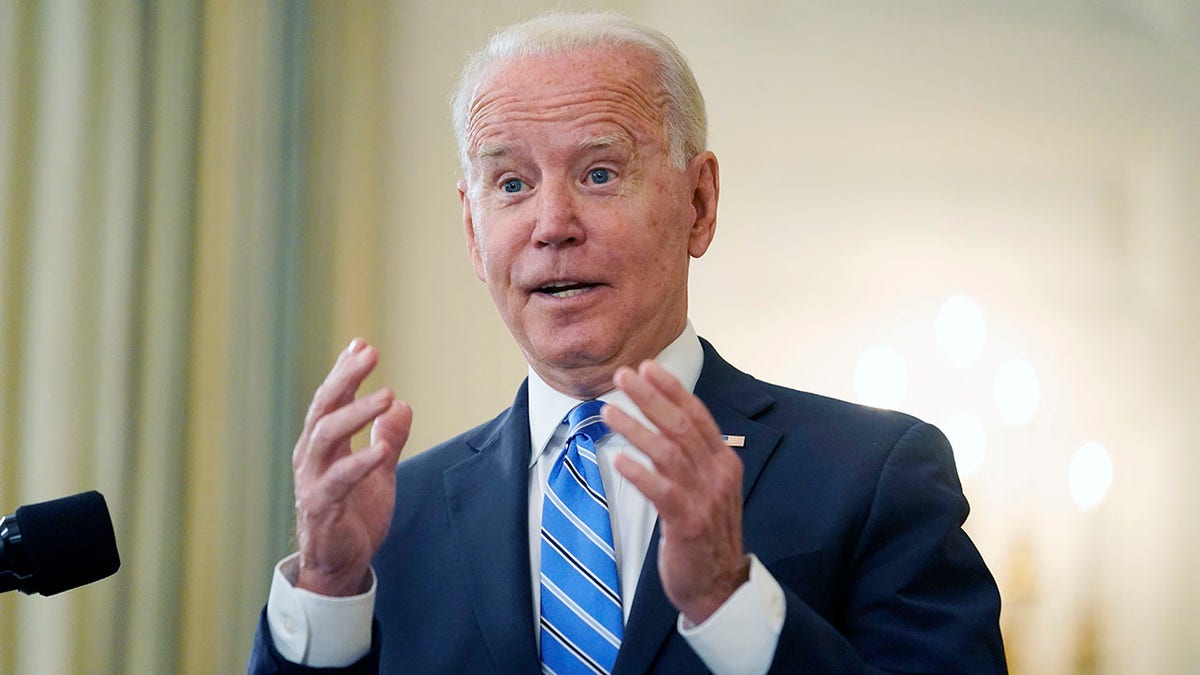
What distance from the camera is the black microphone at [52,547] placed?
114 cm

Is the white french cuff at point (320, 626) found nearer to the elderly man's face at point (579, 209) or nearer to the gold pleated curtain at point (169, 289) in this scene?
the elderly man's face at point (579, 209)

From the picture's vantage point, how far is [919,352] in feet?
14.8

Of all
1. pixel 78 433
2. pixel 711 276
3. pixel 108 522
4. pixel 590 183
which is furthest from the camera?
pixel 711 276

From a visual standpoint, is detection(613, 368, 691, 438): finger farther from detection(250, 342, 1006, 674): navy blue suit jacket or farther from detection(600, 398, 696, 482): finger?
detection(250, 342, 1006, 674): navy blue suit jacket

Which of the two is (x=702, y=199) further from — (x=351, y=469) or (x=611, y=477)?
(x=351, y=469)

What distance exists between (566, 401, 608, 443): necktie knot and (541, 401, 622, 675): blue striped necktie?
0.06 feet

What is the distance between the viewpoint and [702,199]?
2016mm

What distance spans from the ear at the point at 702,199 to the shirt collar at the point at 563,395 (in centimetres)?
15

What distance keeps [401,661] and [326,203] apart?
2.28m

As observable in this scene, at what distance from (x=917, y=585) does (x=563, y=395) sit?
0.59 m

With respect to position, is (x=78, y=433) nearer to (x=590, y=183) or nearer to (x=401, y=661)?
(x=401, y=661)

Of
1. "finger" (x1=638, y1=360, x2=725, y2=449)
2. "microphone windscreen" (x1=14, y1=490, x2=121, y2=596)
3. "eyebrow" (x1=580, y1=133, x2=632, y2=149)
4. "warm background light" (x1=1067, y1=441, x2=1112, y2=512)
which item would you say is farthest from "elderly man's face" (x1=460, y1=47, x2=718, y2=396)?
"warm background light" (x1=1067, y1=441, x2=1112, y2=512)

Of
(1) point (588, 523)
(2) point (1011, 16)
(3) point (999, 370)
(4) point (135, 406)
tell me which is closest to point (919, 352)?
(3) point (999, 370)

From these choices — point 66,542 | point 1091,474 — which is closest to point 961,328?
point 1091,474
